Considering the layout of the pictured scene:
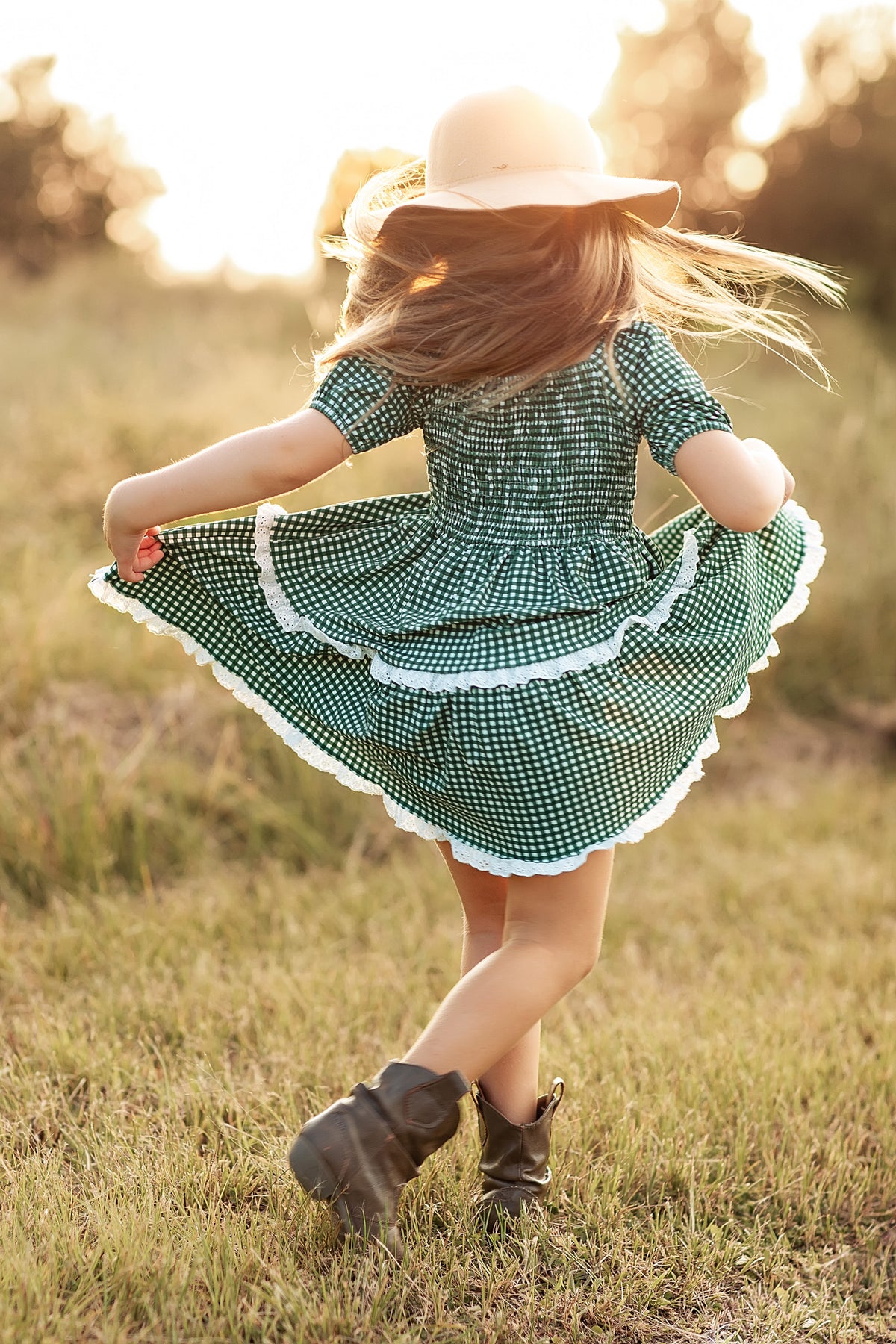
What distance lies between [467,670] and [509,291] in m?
0.57

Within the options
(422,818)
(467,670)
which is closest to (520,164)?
(467,670)

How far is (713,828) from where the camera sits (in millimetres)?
4023

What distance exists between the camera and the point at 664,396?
5.61 feet

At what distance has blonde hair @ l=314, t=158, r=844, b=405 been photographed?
68.4 inches

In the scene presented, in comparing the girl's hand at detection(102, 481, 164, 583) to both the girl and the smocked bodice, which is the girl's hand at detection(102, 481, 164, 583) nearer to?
the girl

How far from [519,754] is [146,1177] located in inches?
36.2

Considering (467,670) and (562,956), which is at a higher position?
(467,670)

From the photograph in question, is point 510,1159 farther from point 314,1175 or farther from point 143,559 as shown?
point 143,559

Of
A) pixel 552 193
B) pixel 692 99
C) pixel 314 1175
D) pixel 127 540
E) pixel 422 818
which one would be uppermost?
pixel 692 99

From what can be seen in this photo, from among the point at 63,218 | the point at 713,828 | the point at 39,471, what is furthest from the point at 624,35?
the point at 713,828

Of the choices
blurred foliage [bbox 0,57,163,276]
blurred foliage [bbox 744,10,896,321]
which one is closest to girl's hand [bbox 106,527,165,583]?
blurred foliage [bbox 744,10,896,321]

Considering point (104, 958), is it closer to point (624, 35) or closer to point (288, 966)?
point (288, 966)

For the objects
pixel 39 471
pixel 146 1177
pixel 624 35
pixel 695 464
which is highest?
pixel 624 35

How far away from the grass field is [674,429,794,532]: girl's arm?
269mm
